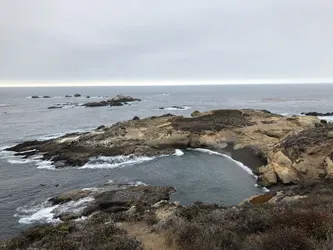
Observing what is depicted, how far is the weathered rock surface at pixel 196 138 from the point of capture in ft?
101

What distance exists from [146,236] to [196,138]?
29.8 metres

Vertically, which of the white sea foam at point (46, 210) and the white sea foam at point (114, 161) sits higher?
the white sea foam at point (114, 161)

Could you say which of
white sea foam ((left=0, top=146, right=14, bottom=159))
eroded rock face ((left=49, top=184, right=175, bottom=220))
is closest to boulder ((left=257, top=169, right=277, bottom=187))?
eroded rock face ((left=49, top=184, right=175, bottom=220))

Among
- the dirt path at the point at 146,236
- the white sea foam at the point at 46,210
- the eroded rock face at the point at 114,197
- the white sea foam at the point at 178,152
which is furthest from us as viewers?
the white sea foam at the point at 178,152

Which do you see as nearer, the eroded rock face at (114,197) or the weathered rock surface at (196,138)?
the eroded rock face at (114,197)

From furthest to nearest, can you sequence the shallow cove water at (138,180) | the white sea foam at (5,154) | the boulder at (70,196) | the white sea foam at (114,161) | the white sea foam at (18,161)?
the white sea foam at (5,154) → the white sea foam at (18,161) → the white sea foam at (114,161) → the boulder at (70,196) → the shallow cove water at (138,180)

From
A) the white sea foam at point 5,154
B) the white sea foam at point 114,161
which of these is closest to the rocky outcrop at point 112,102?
the white sea foam at point 5,154

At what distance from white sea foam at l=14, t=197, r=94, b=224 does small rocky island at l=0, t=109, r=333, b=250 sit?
0.55 meters

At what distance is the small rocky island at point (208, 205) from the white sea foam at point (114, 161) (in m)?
0.93

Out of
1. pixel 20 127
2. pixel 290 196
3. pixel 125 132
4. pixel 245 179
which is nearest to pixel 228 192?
pixel 245 179

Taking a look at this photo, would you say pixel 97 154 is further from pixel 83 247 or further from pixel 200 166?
pixel 83 247

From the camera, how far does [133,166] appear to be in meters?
33.2

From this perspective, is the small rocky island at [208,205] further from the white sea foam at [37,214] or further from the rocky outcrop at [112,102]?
the rocky outcrop at [112,102]

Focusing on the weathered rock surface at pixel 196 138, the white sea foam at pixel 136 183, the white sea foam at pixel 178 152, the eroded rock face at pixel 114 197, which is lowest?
the white sea foam at pixel 136 183
